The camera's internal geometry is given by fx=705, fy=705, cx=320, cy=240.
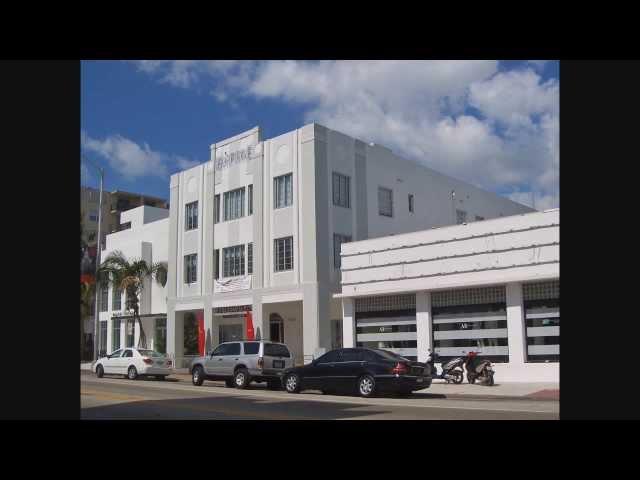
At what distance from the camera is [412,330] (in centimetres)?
2659

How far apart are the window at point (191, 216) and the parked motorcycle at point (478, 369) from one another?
763 inches

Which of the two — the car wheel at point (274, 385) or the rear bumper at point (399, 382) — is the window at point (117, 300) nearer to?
the car wheel at point (274, 385)

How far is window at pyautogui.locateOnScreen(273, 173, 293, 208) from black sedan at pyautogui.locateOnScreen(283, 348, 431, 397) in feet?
40.5

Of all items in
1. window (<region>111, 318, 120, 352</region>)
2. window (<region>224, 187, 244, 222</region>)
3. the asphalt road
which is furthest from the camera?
window (<region>111, 318, 120, 352</region>)

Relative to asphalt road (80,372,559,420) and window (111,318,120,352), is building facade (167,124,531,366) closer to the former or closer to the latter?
window (111,318,120,352)

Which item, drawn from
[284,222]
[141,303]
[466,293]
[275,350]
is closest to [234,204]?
[284,222]

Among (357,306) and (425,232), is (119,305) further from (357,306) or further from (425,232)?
(425,232)

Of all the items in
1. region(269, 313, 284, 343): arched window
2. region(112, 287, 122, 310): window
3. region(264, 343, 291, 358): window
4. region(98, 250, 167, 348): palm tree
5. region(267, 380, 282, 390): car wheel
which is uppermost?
region(98, 250, 167, 348): palm tree

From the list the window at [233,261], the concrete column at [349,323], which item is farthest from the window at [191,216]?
the concrete column at [349,323]

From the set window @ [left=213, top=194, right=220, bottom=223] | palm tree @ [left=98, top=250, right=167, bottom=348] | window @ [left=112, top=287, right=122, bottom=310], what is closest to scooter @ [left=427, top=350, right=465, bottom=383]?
window @ [left=213, top=194, right=220, bottom=223]

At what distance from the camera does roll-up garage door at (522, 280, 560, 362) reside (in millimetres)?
22675

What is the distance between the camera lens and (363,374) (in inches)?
798
